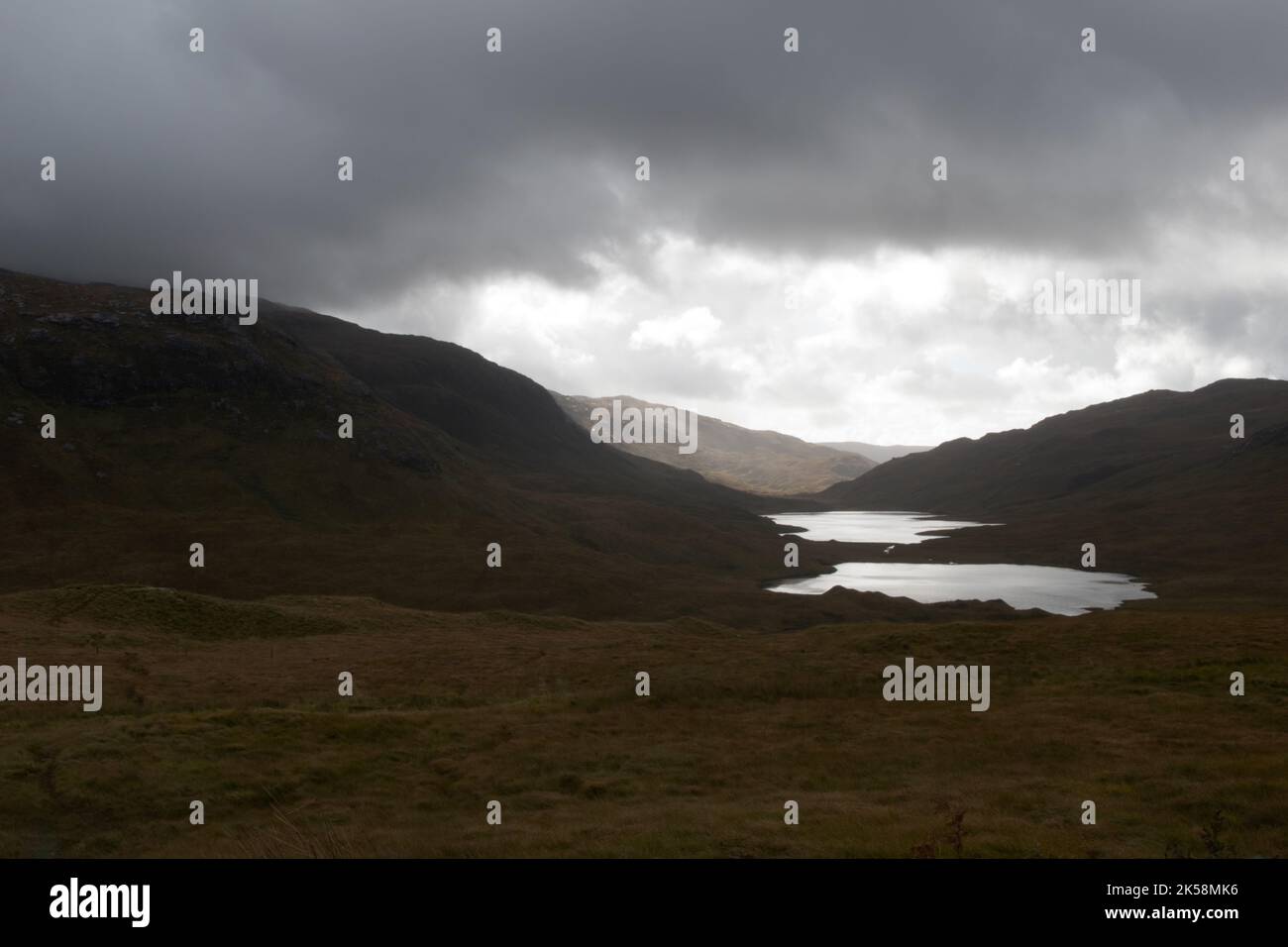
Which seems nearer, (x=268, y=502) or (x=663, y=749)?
(x=663, y=749)

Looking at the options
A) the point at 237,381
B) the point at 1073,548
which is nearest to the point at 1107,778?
the point at 237,381

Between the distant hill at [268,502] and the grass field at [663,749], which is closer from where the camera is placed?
the grass field at [663,749]

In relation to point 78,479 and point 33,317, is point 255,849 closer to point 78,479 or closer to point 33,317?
point 78,479

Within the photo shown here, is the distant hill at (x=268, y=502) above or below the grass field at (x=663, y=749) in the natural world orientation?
above

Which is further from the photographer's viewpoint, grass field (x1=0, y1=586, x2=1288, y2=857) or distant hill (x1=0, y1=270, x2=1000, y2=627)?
distant hill (x1=0, y1=270, x2=1000, y2=627)

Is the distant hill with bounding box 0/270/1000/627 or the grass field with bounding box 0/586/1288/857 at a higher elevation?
the distant hill with bounding box 0/270/1000/627
